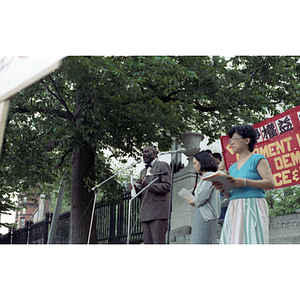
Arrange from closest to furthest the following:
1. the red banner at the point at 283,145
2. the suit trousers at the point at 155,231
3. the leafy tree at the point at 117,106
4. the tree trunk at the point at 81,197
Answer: the suit trousers at the point at 155,231
the red banner at the point at 283,145
the leafy tree at the point at 117,106
the tree trunk at the point at 81,197

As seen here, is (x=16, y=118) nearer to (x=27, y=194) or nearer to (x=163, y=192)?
(x=27, y=194)

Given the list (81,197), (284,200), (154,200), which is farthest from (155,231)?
(284,200)

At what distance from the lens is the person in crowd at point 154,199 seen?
505 centimetres

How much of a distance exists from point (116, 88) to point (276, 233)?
13.1 ft

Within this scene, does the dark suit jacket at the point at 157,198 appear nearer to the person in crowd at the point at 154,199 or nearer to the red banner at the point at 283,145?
the person in crowd at the point at 154,199

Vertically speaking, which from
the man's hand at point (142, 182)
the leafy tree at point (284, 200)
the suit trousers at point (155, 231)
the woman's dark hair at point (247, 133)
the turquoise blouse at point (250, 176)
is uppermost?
the leafy tree at point (284, 200)

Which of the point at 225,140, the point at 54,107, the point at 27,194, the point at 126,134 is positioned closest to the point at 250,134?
the point at 225,140

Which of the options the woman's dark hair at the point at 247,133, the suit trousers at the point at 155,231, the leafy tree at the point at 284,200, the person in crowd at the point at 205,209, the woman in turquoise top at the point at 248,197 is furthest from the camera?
the leafy tree at the point at 284,200

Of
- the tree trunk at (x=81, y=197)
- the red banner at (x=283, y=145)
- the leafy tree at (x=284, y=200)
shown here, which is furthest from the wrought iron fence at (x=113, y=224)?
the leafy tree at (x=284, y=200)

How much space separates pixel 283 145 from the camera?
6.03 m

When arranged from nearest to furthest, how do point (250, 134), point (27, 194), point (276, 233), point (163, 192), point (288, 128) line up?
1. point (250, 134)
2. point (163, 192)
3. point (276, 233)
4. point (288, 128)
5. point (27, 194)

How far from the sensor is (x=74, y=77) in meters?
6.98

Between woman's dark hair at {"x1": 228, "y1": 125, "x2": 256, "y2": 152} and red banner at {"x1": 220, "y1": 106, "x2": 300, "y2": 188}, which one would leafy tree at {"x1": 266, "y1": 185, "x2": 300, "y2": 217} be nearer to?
red banner at {"x1": 220, "y1": 106, "x2": 300, "y2": 188}

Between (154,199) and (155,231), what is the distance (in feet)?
1.45
